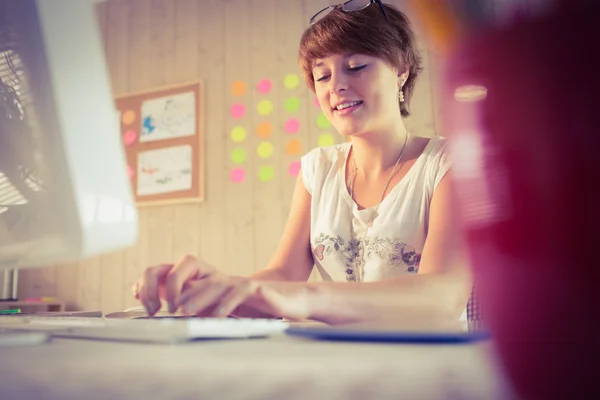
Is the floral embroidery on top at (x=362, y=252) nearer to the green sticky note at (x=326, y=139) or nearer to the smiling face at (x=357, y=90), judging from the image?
the smiling face at (x=357, y=90)

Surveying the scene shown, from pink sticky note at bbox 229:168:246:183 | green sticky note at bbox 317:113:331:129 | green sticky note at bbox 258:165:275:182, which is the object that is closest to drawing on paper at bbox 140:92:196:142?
pink sticky note at bbox 229:168:246:183

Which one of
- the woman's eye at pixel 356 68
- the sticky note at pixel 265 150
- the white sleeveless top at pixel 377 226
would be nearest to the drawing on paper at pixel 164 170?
the sticky note at pixel 265 150

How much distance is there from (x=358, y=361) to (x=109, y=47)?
136 inches

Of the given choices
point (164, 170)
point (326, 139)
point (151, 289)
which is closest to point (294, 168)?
point (326, 139)

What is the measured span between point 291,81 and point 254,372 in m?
2.55

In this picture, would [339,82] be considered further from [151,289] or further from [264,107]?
[264,107]

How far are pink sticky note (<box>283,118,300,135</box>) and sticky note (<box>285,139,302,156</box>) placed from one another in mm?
53

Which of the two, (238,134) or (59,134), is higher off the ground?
(238,134)

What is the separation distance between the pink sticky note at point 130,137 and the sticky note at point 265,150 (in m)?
0.86

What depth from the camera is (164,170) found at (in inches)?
114

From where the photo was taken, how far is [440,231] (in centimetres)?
93

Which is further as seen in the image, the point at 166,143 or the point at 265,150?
the point at 166,143

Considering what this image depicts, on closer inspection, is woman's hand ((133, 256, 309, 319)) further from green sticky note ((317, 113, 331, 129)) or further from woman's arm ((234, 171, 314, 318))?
green sticky note ((317, 113, 331, 129))

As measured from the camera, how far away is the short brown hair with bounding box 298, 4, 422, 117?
108 cm
